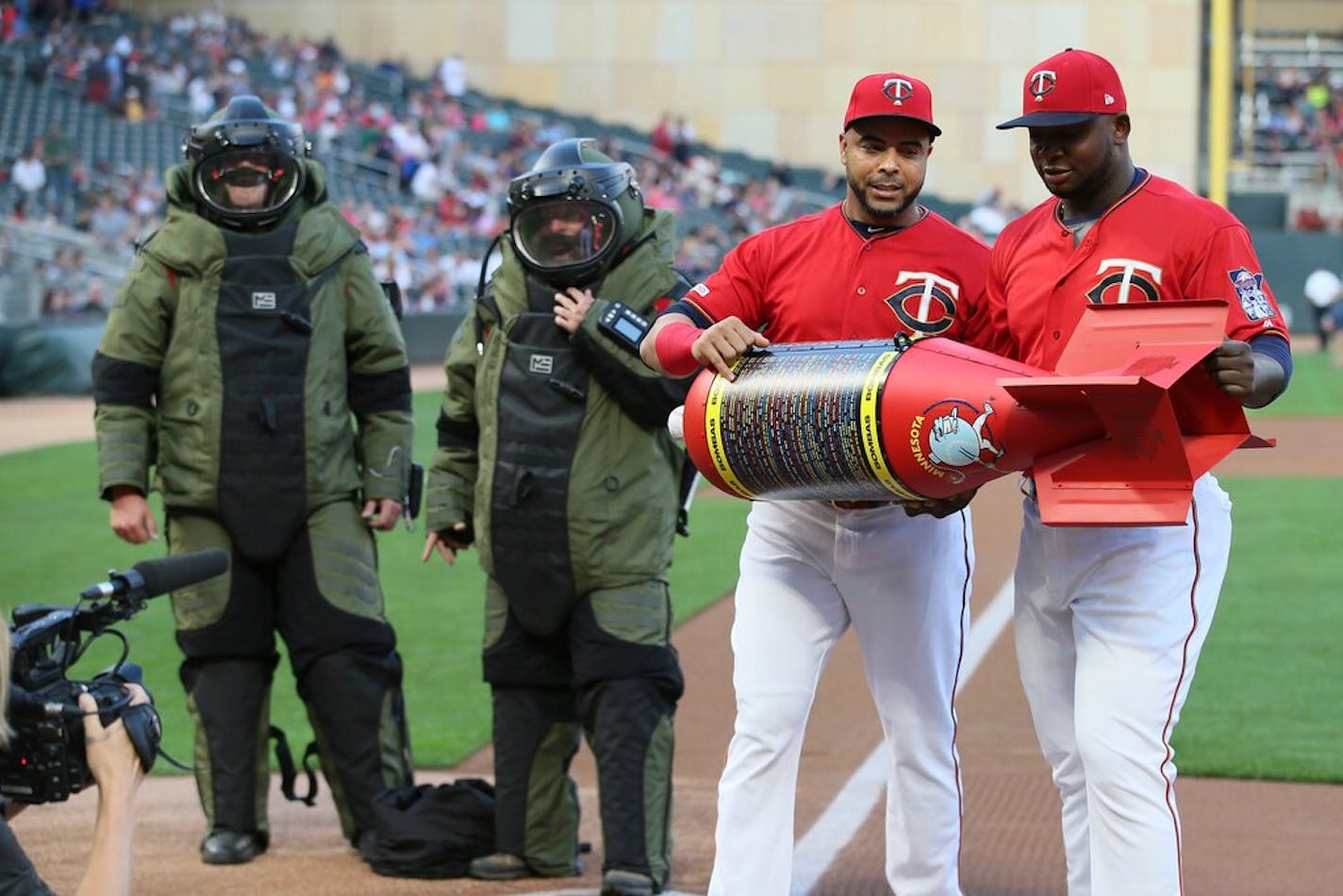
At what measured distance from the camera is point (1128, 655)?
412cm

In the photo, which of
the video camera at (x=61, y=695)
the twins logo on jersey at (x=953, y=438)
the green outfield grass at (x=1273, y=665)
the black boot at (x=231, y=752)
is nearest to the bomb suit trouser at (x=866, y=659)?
the twins logo on jersey at (x=953, y=438)

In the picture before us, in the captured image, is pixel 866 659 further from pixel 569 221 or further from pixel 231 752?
pixel 231 752

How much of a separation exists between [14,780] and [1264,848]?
387cm

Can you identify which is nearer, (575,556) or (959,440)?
(959,440)

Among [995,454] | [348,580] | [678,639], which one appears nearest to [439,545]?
[348,580]

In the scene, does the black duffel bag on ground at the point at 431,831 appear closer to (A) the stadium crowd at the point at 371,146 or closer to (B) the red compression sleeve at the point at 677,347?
(B) the red compression sleeve at the point at 677,347

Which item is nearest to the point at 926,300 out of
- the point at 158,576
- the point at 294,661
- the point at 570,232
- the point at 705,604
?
the point at 570,232

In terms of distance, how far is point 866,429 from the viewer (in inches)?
159

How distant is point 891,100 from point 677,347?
30.5 inches

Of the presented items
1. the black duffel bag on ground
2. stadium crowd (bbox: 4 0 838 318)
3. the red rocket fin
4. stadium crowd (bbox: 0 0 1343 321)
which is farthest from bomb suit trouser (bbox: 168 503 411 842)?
stadium crowd (bbox: 4 0 838 318)

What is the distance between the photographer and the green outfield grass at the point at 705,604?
299 inches

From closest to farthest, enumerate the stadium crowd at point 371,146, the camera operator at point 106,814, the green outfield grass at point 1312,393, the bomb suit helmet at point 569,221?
1. the camera operator at point 106,814
2. the bomb suit helmet at point 569,221
3. the green outfield grass at point 1312,393
4. the stadium crowd at point 371,146

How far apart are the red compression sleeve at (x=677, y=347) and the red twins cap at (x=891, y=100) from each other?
62 centimetres

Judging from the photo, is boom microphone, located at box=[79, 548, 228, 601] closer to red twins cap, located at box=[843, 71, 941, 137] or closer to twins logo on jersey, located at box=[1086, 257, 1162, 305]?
red twins cap, located at box=[843, 71, 941, 137]
